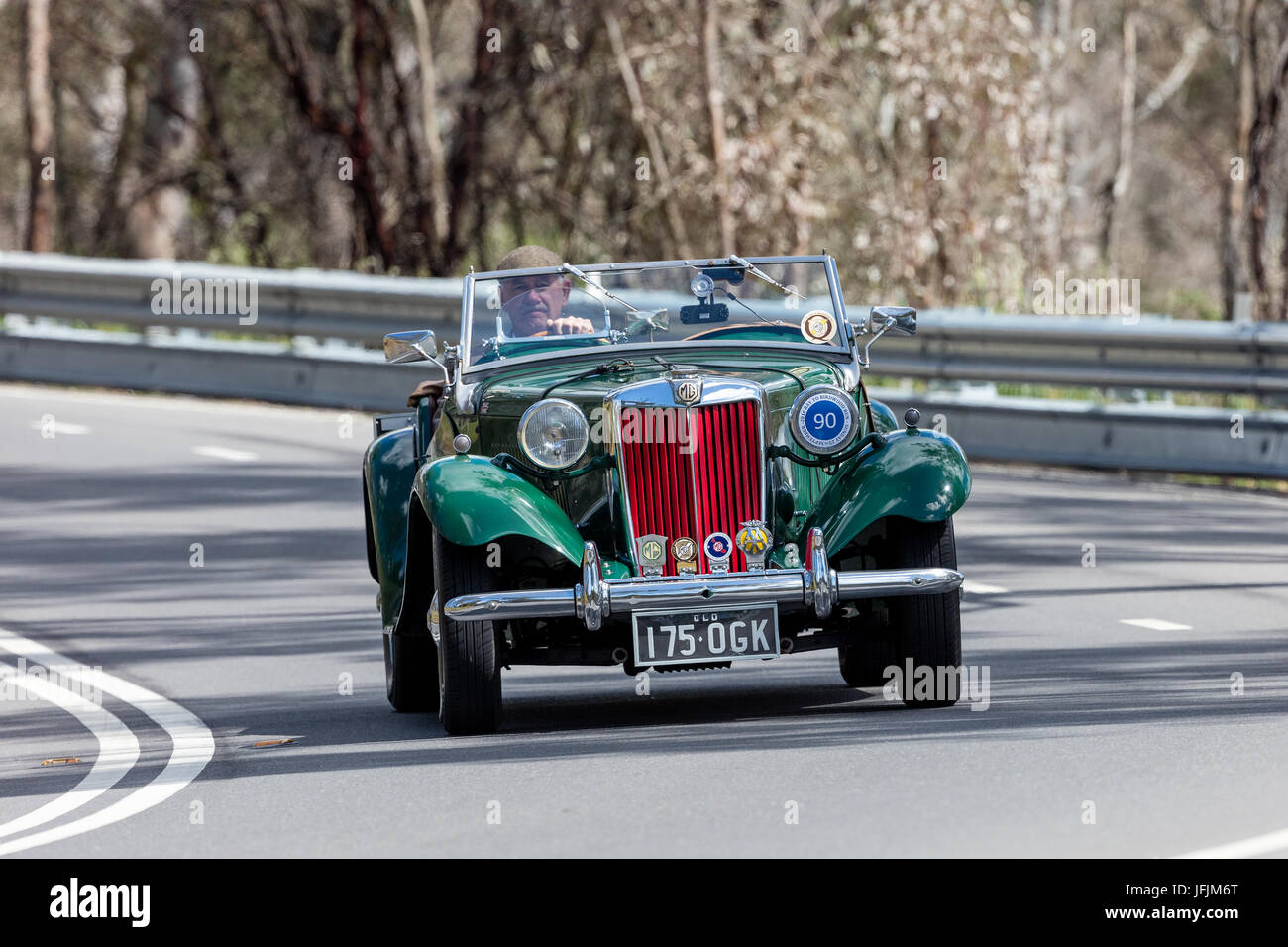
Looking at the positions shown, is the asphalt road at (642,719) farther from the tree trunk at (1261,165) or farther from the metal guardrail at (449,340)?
the tree trunk at (1261,165)

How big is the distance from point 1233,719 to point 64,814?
3849 mm

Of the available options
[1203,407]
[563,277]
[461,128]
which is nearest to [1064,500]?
[1203,407]

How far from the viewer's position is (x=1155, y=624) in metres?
10.4

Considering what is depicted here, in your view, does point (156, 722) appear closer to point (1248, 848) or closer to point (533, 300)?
point (533, 300)

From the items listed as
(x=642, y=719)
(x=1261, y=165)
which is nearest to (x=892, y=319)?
(x=642, y=719)

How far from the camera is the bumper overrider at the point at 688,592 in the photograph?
24.8 feet

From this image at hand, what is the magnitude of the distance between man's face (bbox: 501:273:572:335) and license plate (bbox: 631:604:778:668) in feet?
5.78

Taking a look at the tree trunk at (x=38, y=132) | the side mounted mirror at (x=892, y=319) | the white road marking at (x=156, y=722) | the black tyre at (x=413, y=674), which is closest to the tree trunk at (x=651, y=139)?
the tree trunk at (x=38, y=132)

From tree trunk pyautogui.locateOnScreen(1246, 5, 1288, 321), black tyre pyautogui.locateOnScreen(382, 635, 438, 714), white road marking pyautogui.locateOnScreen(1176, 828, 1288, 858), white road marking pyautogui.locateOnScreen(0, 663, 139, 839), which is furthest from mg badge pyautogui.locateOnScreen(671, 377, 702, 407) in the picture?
tree trunk pyautogui.locateOnScreen(1246, 5, 1288, 321)

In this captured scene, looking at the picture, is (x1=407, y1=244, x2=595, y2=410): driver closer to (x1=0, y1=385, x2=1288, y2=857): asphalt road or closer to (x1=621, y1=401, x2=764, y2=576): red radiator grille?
(x1=621, y1=401, x2=764, y2=576): red radiator grille

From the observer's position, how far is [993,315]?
56.3ft

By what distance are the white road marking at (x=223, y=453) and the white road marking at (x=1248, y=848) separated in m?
11.7

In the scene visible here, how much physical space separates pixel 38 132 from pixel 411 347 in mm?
22160

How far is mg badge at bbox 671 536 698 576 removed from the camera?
8.01m
